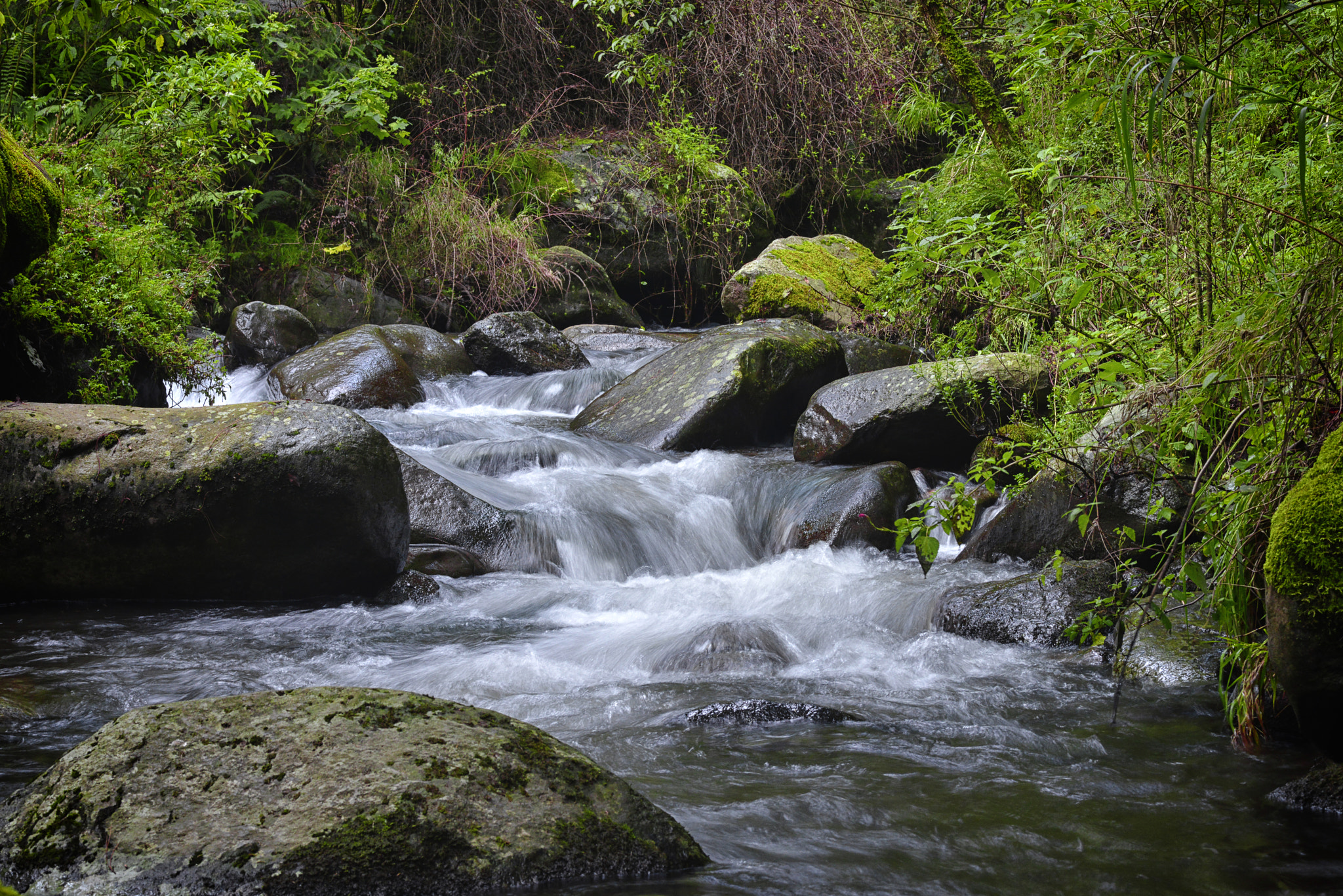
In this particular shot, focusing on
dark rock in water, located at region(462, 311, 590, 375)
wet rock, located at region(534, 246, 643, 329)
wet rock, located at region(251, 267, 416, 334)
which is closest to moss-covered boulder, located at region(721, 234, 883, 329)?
dark rock in water, located at region(462, 311, 590, 375)

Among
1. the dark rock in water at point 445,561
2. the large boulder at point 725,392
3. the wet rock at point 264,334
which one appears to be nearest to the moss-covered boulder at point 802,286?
the large boulder at point 725,392

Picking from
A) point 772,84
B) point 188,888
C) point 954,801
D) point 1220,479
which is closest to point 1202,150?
point 1220,479

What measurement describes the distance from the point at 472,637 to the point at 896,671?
2214mm

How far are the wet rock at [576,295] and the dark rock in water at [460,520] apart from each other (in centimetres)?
604

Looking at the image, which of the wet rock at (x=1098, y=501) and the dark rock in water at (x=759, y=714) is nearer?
the wet rock at (x=1098, y=501)

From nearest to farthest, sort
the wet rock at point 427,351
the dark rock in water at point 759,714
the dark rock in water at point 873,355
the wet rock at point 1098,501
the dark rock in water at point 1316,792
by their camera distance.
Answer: the dark rock in water at point 1316,792 < the wet rock at point 1098,501 < the dark rock in water at point 759,714 < the dark rock in water at point 873,355 < the wet rock at point 427,351

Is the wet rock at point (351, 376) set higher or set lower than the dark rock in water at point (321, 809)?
higher

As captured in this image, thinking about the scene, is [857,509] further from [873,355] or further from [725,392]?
[873,355]

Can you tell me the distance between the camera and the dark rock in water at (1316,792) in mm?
2602

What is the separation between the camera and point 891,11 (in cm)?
1154

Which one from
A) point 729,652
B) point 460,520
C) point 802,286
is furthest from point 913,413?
point 802,286

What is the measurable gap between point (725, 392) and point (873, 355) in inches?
77.1

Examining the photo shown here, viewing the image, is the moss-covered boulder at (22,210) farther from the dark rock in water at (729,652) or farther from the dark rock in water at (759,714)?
the dark rock in water at (759,714)

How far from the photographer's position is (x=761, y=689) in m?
4.13
